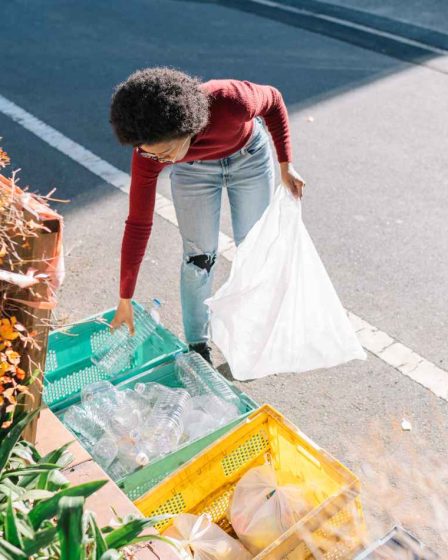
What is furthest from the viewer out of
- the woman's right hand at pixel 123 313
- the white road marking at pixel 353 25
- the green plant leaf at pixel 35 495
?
the white road marking at pixel 353 25

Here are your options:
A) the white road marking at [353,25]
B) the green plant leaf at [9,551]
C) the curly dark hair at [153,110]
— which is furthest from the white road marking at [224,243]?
the white road marking at [353,25]

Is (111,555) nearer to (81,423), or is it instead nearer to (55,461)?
(55,461)

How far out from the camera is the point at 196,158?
9.69 ft

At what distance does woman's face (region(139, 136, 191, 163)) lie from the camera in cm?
255

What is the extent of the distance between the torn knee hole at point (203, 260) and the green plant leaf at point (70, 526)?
1.73 metres

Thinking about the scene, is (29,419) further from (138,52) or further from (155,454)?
(138,52)

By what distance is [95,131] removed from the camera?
21.3 feet

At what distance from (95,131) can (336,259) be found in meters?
2.92

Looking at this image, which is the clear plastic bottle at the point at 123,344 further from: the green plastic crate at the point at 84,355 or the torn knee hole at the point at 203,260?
the torn knee hole at the point at 203,260

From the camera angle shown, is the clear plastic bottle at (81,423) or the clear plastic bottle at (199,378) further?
the clear plastic bottle at (199,378)

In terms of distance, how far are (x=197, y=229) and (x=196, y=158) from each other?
1.35 ft

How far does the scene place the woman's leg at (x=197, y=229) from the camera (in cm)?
314

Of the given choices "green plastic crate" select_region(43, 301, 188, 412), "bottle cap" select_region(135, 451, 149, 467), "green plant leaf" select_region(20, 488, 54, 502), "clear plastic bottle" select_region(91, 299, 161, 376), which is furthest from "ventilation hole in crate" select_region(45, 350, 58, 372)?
"green plant leaf" select_region(20, 488, 54, 502)

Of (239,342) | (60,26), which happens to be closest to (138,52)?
(60,26)
